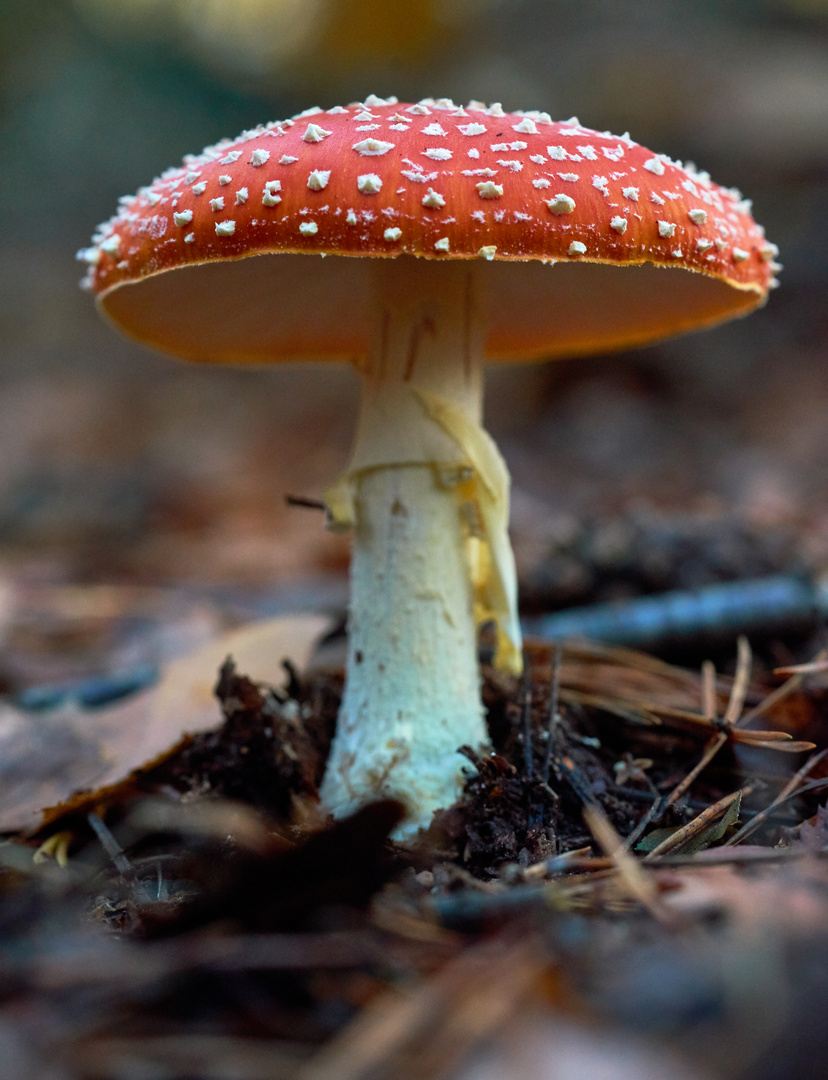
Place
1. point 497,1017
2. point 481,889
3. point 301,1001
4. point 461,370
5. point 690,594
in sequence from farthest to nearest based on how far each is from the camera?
point 690,594, point 461,370, point 481,889, point 301,1001, point 497,1017

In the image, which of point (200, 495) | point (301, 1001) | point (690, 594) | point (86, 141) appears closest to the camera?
point (301, 1001)

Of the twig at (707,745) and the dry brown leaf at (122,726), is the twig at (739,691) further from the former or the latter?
the dry brown leaf at (122,726)

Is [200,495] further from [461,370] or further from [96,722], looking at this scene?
[461,370]

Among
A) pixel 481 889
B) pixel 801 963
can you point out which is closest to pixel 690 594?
pixel 481 889

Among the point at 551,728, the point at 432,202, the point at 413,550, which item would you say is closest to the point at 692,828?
the point at 551,728

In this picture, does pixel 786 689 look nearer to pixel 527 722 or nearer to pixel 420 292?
pixel 527 722

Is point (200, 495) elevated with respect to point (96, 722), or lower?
elevated

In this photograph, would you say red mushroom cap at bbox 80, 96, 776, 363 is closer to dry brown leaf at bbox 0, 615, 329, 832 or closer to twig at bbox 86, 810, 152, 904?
dry brown leaf at bbox 0, 615, 329, 832
